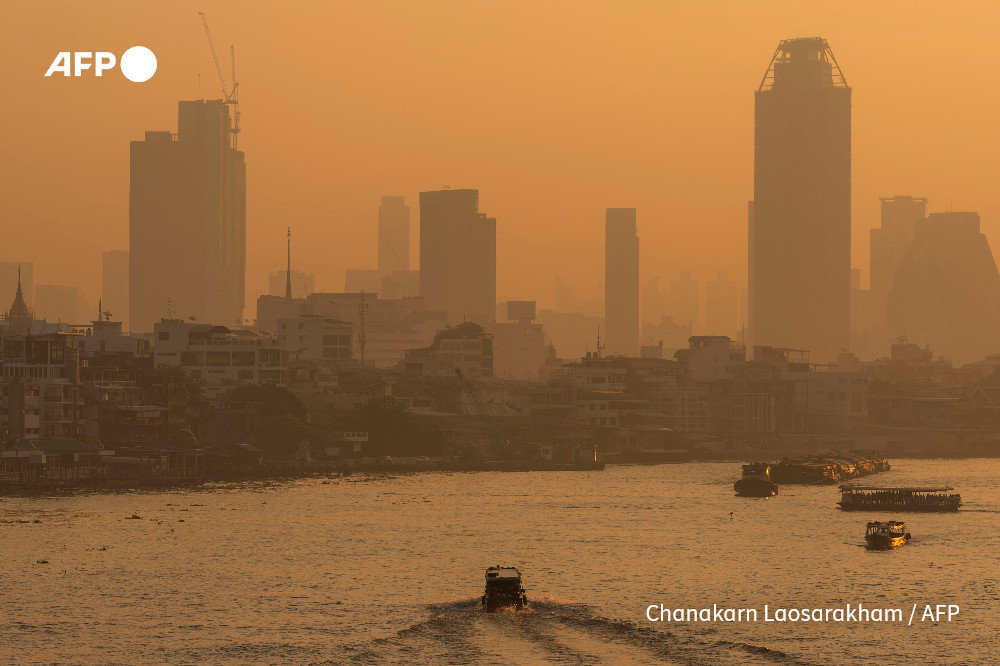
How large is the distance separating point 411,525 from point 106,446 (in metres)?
48.3

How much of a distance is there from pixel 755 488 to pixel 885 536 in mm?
39346

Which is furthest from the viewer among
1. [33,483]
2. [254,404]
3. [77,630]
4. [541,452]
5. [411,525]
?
[541,452]

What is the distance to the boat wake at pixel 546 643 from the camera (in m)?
57.3

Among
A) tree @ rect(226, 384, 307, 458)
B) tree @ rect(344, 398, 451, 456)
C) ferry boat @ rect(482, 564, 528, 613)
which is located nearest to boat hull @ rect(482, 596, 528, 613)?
ferry boat @ rect(482, 564, 528, 613)

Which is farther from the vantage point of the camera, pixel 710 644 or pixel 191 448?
pixel 191 448

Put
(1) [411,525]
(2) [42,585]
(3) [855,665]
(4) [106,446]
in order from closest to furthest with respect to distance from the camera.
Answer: (3) [855,665], (2) [42,585], (1) [411,525], (4) [106,446]

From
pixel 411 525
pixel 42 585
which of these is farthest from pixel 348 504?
pixel 42 585

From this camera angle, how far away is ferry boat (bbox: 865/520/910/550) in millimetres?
91062

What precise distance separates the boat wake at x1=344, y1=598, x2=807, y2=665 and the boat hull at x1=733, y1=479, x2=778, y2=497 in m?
67.4

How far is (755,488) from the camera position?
130750 mm

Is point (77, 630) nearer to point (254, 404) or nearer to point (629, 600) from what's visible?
point (629, 600)

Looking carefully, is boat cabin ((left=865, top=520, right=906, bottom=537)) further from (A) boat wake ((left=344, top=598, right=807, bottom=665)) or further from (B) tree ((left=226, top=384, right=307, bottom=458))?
(B) tree ((left=226, top=384, right=307, bottom=458))

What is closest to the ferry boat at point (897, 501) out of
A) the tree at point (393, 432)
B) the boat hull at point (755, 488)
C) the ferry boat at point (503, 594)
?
the boat hull at point (755, 488)

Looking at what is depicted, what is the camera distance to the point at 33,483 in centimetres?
12369
